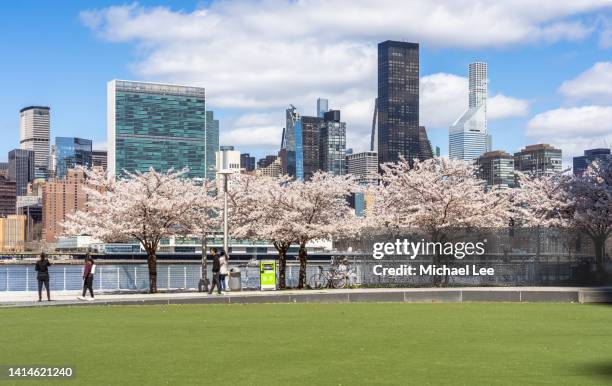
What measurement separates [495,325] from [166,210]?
76.5ft

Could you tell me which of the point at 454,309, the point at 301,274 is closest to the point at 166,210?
the point at 301,274

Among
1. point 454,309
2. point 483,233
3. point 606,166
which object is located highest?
point 606,166

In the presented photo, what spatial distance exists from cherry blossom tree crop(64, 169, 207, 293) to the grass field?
14.6 metres

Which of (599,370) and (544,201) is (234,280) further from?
(599,370)

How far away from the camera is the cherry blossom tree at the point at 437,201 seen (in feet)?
154

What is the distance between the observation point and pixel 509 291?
33.9m

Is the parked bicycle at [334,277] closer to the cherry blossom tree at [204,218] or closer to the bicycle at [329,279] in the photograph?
the bicycle at [329,279]

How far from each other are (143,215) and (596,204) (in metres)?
24.8

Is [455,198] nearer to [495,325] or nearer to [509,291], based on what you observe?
[509,291]

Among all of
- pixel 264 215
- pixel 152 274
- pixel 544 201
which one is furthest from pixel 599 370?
pixel 544 201

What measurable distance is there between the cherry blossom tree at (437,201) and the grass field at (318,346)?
18161mm

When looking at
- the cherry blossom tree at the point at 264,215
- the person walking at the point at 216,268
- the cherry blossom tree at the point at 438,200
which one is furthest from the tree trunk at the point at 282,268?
the person walking at the point at 216,268

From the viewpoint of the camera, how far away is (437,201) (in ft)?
157

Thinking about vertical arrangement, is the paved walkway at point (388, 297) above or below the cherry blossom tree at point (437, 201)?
below
